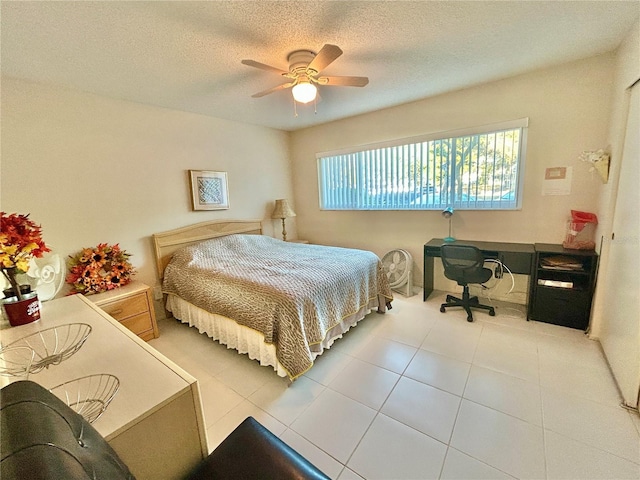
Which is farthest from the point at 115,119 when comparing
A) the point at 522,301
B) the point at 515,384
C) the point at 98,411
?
the point at 522,301

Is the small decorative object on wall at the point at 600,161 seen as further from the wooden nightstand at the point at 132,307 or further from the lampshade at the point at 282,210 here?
the wooden nightstand at the point at 132,307

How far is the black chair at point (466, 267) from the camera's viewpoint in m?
2.57

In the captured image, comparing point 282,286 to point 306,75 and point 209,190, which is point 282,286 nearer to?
point 306,75

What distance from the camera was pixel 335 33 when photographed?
1.80 metres

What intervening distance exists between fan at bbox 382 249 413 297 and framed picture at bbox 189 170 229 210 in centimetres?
233

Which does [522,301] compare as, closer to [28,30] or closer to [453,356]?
[453,356]

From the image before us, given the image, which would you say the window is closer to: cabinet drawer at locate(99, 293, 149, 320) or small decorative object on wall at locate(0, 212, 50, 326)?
cabinet drawer at locate(99, 293, 149, 320)

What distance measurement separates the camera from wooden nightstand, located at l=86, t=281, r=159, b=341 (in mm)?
2338

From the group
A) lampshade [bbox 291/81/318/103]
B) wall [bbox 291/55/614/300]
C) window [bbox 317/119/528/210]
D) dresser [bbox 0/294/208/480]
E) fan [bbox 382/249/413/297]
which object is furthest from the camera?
fan [bbox 382/249/413/297]

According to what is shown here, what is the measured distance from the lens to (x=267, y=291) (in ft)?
6.73

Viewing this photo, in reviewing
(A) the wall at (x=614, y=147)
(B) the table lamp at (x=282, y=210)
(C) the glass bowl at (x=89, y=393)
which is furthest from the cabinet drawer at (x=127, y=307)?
(A) the wall at (x=614, y=147)

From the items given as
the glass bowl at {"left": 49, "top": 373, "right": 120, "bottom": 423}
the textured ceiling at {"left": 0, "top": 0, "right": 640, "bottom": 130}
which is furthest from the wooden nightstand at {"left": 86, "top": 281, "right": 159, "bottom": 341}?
the textured ceiling at {"left": 0, "top": 0, "right": 640, "bottom": 130}

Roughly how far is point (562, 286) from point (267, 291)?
2.69 meters

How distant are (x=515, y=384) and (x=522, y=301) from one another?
60.2 inches
